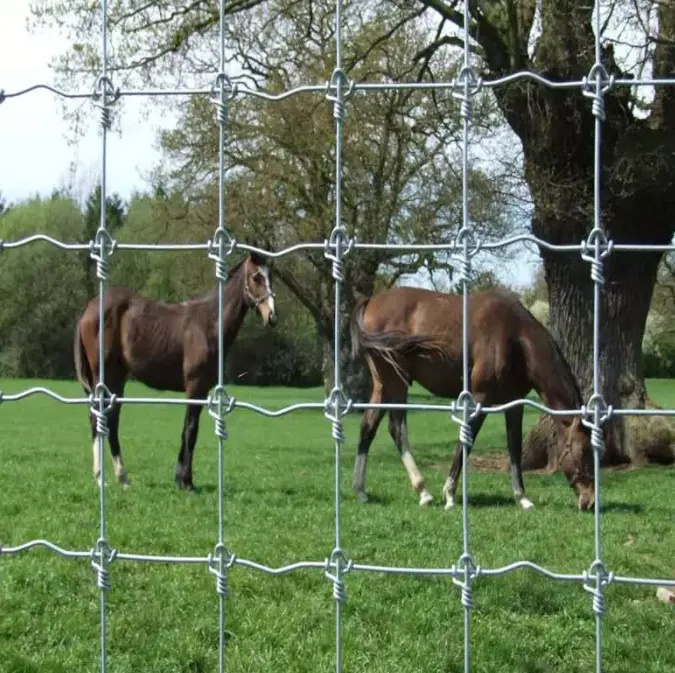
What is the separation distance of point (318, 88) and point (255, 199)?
18492 millimetres

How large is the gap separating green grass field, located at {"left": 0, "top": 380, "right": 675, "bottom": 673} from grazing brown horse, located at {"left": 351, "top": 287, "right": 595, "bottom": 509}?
0.44 metres

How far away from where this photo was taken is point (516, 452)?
9.49 m

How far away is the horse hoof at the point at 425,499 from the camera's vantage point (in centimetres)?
882

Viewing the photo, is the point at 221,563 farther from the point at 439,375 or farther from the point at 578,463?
the point at 439,375

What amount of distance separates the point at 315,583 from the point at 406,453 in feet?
13.8

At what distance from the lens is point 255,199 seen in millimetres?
21562

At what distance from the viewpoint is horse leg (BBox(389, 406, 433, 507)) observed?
915 centimetres

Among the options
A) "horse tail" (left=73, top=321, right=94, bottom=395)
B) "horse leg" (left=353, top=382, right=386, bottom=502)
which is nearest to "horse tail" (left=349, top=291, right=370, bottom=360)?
"horse leg" (left=353, top=382, right=386, bottom=502)

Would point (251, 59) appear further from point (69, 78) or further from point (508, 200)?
point (508, 200)

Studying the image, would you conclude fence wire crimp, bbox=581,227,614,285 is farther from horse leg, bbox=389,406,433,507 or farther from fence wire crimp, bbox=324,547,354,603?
horse leg, bbox=389,406,433,507

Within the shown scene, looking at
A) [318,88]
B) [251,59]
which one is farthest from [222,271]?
[251,59]

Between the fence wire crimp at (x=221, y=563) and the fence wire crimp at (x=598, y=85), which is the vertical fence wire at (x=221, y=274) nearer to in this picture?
the fence wire crimp at (x=221, y=563)

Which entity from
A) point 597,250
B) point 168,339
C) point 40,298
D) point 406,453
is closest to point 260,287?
point 168,339

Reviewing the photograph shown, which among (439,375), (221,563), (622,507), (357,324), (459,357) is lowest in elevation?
(622,507)
